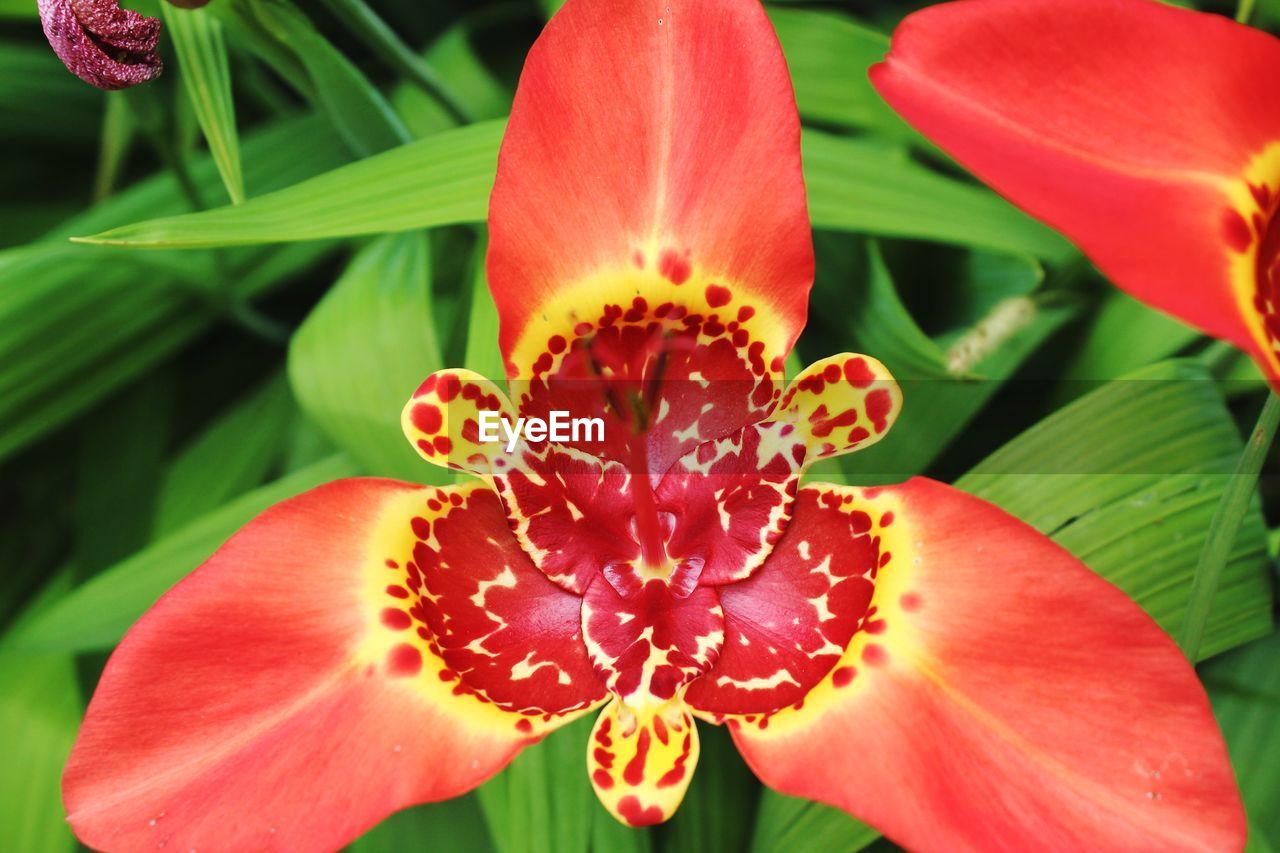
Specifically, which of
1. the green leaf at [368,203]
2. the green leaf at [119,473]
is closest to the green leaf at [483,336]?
the green leaf at [368,203]

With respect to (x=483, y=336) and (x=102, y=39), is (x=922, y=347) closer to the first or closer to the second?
(x=483, y=336)

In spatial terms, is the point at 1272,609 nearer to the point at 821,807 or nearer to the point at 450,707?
the point at 821,807

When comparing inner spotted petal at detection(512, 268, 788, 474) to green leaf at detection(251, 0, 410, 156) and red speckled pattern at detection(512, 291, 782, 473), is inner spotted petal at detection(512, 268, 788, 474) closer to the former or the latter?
red speckled pattern at detection(512, 291, 782, 473)

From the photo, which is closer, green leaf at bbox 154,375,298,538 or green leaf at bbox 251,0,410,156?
green leaf at bbox 251,0,410,156

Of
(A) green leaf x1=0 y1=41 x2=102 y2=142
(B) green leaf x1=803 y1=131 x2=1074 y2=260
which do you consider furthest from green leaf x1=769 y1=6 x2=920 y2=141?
(A) green leaf x1=0 y1=41 x2=102 y2=142

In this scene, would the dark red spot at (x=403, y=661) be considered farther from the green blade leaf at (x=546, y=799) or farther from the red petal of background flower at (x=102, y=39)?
the red petal of background flower at (x=102, y=39)

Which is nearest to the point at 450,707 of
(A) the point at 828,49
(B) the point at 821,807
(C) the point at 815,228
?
(B) the point at 821,807

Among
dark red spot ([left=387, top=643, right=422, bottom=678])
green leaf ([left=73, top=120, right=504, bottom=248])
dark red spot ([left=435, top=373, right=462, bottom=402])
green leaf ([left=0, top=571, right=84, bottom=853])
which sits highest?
green leaf ([left=73, top=120, right=504, bottom=248])

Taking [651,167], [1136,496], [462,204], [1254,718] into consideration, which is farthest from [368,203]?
[1254,718]
